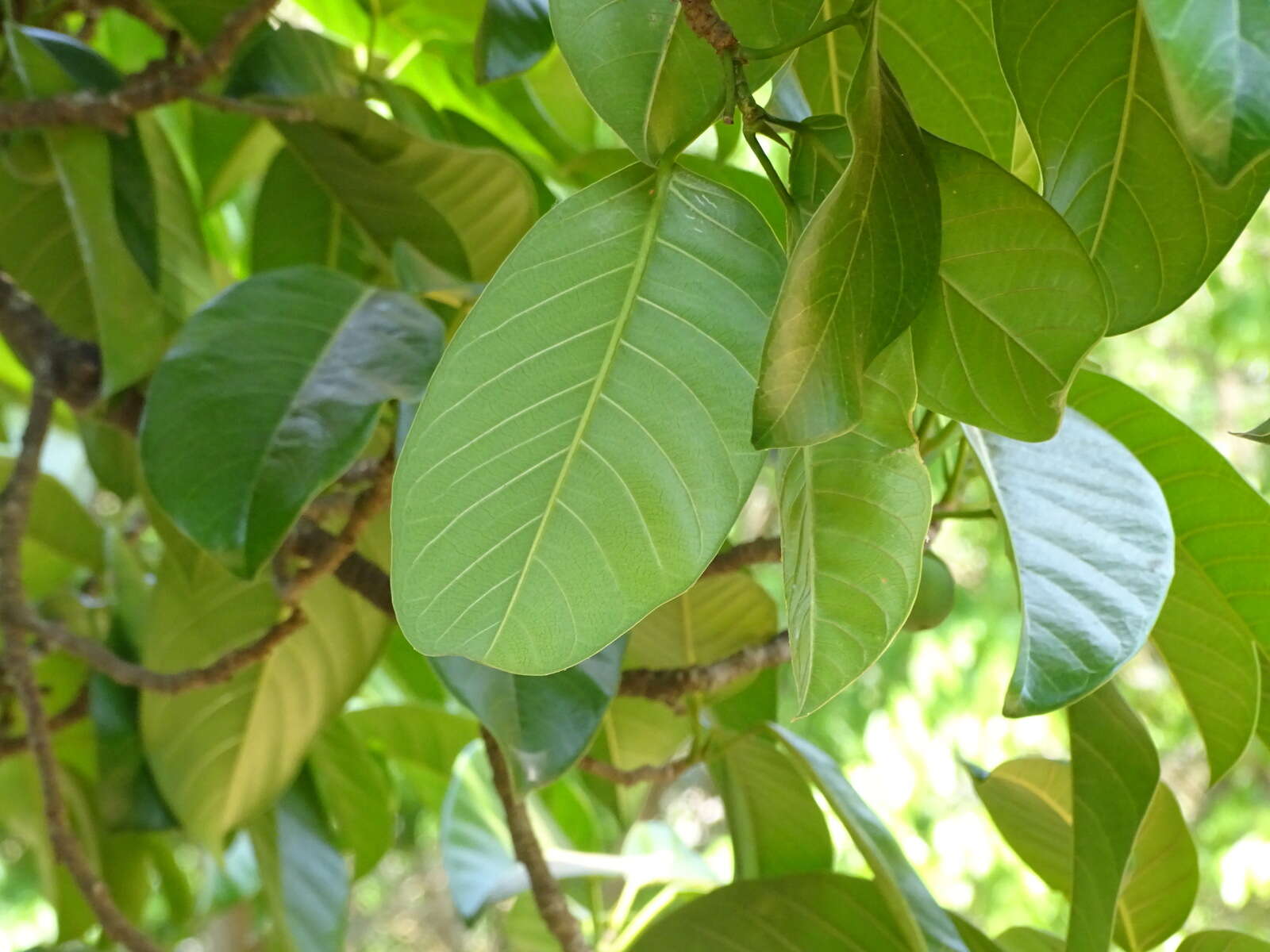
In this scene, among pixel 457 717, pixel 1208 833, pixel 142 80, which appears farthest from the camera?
pixel 1208 833

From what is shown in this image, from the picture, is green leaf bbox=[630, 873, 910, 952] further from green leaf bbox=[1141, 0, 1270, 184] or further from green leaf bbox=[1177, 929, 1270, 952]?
green leaf bbox=[1141, 0, 1270, 184]

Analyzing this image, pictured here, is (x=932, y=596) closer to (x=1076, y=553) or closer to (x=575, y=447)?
(x=1076, y=553)

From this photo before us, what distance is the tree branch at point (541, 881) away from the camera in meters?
0.59

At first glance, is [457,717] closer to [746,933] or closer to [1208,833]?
[746,933]

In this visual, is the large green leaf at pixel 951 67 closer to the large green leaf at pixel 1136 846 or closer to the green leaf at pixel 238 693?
the large green leaf at pixel 1136 846

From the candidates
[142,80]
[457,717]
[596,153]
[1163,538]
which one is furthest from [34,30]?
[1163,538]

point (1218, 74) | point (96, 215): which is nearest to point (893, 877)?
point (1218, 74)

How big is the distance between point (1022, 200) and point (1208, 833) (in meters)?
3.69

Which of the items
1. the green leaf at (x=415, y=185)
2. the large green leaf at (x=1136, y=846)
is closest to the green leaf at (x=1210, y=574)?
the large green leaf at (x=1136, y=846)

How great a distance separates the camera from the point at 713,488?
1.04 feet

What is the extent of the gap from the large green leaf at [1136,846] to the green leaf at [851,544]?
33 centimetres

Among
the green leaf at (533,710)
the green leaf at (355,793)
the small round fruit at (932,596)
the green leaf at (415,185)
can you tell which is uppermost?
the green leaf at (415,185)

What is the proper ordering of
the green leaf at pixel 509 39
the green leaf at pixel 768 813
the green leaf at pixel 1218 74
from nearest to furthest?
1. the green leaf at pixel 1218 74
2. the green leaf at pixel 509 39
3. the green leaf at pixel 768 813

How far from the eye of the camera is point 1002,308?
1.07 ft
